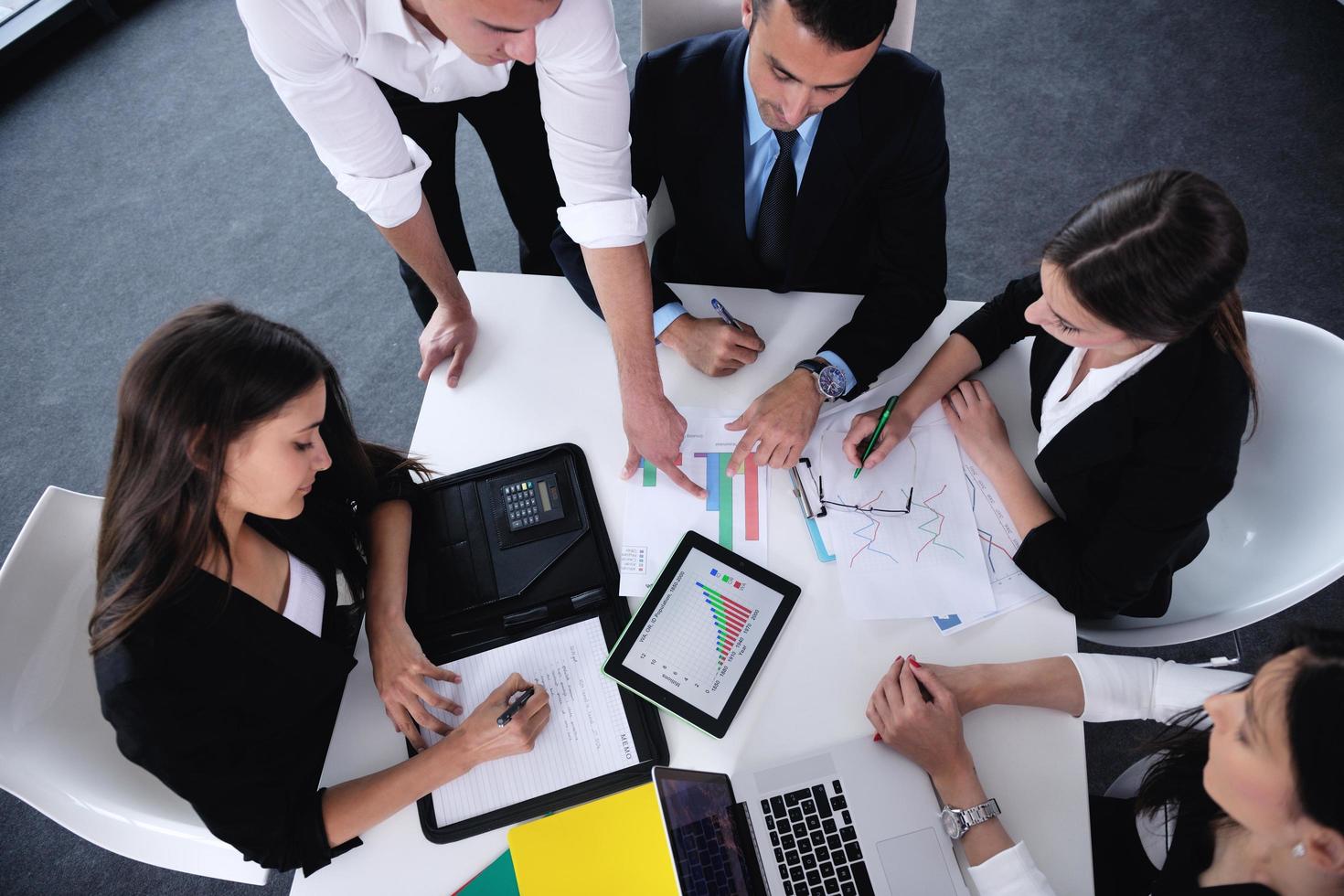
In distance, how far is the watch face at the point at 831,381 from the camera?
136 centimetres

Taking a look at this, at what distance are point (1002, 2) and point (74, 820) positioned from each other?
11.6 feet

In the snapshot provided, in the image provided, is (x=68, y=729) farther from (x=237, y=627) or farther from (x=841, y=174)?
(x=841, y=174)

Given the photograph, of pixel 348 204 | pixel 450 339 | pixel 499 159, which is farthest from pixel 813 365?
pixel 348 204

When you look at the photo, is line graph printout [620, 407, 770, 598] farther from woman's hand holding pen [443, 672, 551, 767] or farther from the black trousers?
the black trousers

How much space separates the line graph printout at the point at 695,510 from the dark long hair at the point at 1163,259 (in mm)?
548

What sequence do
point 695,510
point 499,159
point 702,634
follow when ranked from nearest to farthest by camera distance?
point 702,634 < point 695,510 < point 499,159

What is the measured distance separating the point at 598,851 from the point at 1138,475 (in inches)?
34.8

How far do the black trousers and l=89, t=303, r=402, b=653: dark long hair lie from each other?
74 cm

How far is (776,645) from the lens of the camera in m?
1.20

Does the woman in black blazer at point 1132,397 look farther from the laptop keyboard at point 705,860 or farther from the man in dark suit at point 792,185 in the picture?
the laptop keyboard at point 705,860

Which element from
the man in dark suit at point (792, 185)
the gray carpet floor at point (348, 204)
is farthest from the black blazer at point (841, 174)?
the gray carpet floor at point (348, 204)

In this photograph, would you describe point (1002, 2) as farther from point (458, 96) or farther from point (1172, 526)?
point (1172, 526)

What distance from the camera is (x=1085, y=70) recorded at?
2877 mm

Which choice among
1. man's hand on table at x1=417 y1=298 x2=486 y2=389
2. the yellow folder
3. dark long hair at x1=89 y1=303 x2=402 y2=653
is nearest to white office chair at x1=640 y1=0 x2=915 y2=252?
man's hand on table at x1=417 y1=298 x2=486 y2=389
